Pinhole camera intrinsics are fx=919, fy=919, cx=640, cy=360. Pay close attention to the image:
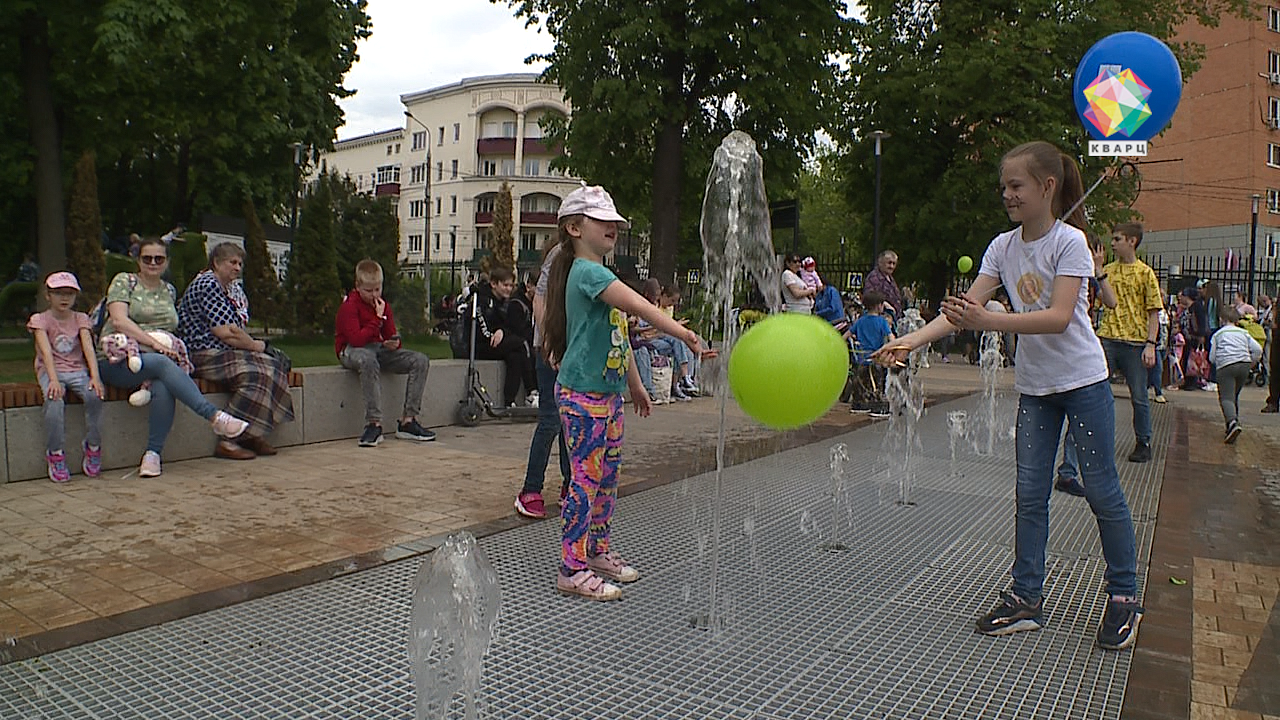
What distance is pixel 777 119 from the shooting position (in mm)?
18703

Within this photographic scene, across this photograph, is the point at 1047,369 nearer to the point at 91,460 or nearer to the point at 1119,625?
the point at 1119,625

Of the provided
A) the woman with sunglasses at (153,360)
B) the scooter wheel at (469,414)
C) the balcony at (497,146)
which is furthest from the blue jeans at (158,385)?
the balcony at (497,146)

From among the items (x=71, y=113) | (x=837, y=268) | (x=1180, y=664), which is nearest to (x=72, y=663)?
(x=1180, y=664)

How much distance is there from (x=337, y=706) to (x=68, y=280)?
16.2ft

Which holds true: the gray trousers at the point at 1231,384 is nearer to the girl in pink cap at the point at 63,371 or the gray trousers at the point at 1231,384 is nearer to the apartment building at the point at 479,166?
the girl in pink cap at the point at 63,371

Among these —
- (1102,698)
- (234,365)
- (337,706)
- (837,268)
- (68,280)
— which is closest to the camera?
(337,706)

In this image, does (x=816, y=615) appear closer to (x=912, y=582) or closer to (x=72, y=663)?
(x=912, y=582)

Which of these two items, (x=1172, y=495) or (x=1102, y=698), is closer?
(x=1102, y=698)

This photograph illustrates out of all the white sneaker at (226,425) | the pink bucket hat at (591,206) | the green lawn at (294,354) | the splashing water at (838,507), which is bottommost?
the splashing water at (838,507)

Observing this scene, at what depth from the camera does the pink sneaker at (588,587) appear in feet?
13.4

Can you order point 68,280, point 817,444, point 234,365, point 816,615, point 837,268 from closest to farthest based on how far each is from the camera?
point 816,615, point 68,280, point 234,365, point 817,444, point 837,268

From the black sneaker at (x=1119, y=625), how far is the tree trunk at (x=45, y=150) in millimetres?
13903

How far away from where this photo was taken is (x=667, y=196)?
17547mm

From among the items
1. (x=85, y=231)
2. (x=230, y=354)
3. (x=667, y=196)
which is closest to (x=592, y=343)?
(x=230, y=354)
